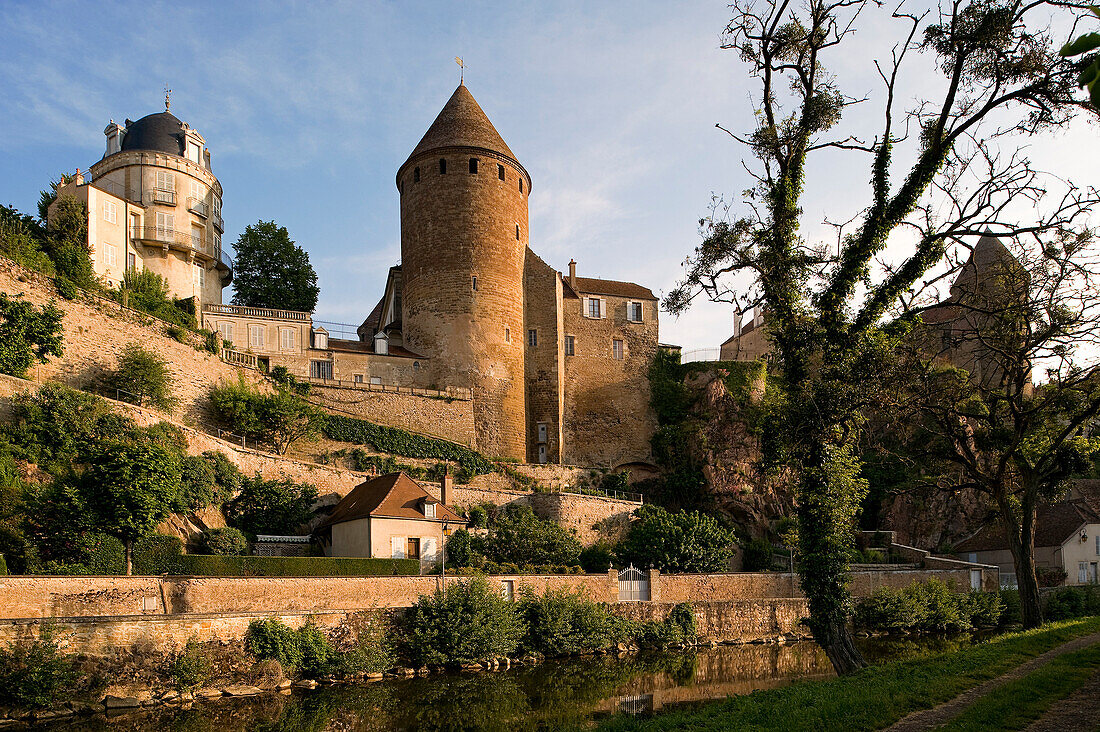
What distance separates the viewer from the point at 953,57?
11812 millimetres

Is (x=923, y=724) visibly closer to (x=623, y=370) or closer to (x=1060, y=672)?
(x=1060, y=672)

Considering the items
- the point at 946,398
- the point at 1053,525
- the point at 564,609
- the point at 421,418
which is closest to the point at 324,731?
the point at 564,609

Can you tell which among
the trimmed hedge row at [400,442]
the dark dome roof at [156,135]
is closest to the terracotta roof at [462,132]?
the dark dome roof at [156,135]

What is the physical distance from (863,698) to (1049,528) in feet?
111

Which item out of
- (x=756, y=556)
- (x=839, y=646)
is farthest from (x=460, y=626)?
(x=756, y=556)

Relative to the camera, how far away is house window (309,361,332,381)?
37.8m

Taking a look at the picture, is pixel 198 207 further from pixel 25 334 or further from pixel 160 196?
pixel 25 334

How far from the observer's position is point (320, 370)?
38.0 m

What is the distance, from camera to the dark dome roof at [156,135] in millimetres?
37031

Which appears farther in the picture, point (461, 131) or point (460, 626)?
point (461, 131)

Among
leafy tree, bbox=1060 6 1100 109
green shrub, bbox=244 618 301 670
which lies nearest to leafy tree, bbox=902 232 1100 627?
leafy tree, bbox=1060 6 1100 109

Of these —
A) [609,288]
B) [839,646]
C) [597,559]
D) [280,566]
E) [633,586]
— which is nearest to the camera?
[839,646]

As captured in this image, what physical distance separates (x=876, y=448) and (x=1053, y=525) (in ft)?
93.7

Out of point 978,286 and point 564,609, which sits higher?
point 978,286
